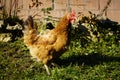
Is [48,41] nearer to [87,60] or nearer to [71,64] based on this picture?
[71,64]

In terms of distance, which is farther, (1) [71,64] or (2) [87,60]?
(2) [87,60]

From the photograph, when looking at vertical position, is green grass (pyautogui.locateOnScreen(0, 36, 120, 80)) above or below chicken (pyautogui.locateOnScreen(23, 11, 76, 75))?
below

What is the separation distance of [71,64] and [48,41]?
26.3 inches

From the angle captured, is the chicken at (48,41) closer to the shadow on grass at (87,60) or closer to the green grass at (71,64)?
the green grass at (71,64)

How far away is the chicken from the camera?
239 inches

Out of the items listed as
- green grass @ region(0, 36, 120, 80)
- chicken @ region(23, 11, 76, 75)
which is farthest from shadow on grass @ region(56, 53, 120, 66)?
chicken @ region(23, 11, 76, 75)

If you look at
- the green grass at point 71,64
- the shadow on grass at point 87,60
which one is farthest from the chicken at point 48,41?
the shadow on grass at point 87,60

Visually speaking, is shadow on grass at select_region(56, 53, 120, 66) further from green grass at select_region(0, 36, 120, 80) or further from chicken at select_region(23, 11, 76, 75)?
chicken at select_region(23, 11, 76, 75)

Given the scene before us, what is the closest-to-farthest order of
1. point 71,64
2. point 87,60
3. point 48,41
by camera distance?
point 48,41 < point 71,64 < point 87,60

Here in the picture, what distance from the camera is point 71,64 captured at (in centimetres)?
647

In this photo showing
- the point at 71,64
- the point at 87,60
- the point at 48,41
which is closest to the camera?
the point at 48,41

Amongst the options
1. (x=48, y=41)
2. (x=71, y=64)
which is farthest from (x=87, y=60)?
(x=48, y=41)

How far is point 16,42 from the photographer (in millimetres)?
7891

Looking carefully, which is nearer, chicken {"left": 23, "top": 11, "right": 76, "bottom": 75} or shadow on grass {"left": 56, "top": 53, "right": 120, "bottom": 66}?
chicken {"left": 23, "top": 11, "right": 76, "bottom": 75}
